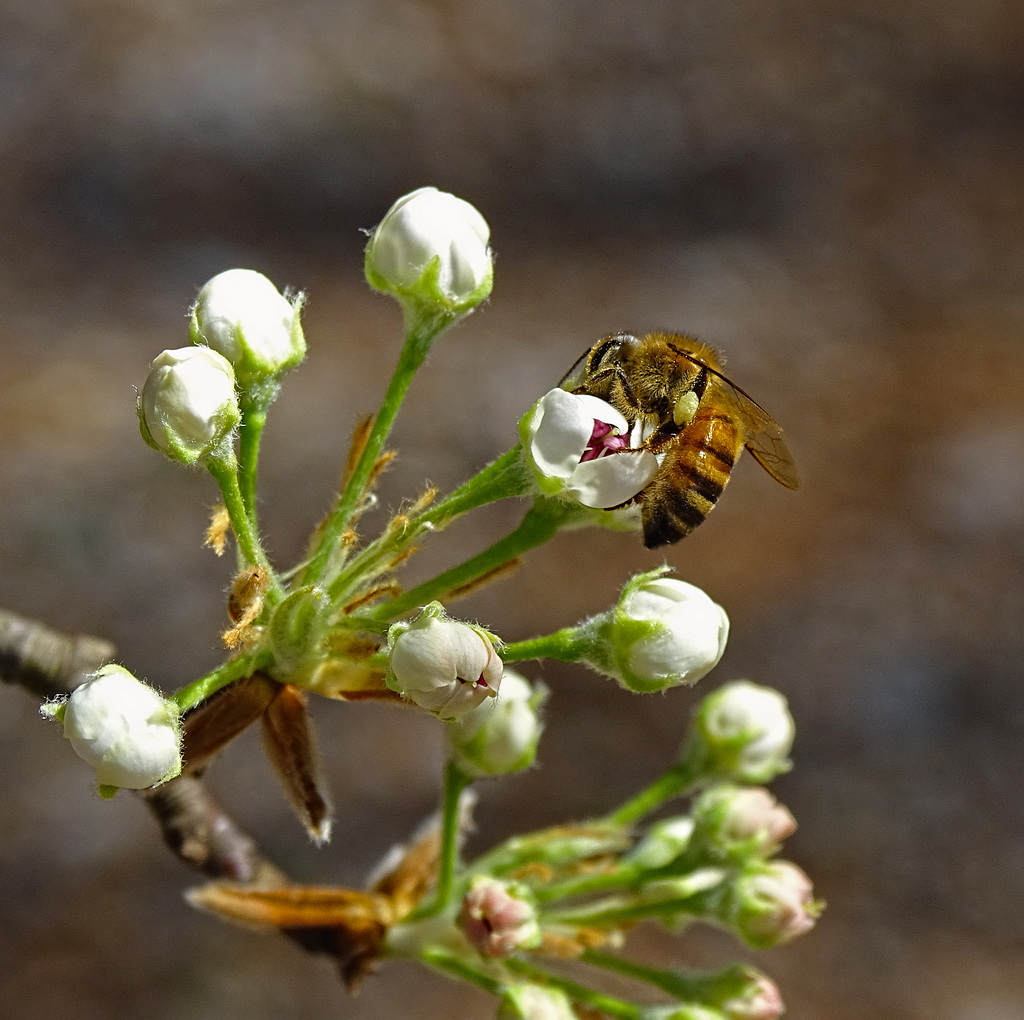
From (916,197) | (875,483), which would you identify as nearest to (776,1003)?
(875,483)

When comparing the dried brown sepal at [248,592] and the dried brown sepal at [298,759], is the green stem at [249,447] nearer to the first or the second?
the dried brown sepal at [248,592]

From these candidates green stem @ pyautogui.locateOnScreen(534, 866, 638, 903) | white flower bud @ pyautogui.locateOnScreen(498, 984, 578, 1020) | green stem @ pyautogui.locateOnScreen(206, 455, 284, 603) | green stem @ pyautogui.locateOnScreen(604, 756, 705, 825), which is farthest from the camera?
green stem @ pyautogui.locateOnScreen(604, 756, 705, 825)

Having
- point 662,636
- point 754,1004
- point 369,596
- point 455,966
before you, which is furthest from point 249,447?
point 754,1004

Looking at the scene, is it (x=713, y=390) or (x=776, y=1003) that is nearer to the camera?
(x=713, y=390)

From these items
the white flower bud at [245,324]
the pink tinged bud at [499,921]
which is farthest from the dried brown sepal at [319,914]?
the white flower bud at [245,324]

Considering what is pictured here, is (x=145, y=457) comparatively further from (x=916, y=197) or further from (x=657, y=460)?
(x=916, y=197)

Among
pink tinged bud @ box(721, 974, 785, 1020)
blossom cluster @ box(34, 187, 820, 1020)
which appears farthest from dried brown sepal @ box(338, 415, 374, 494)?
pink tinged bud @ box(721, 974, 785, 1020)

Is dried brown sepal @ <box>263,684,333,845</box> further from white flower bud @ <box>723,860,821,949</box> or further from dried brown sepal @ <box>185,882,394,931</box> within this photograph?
white flower bud @ <box>723,860,821,949</box>
